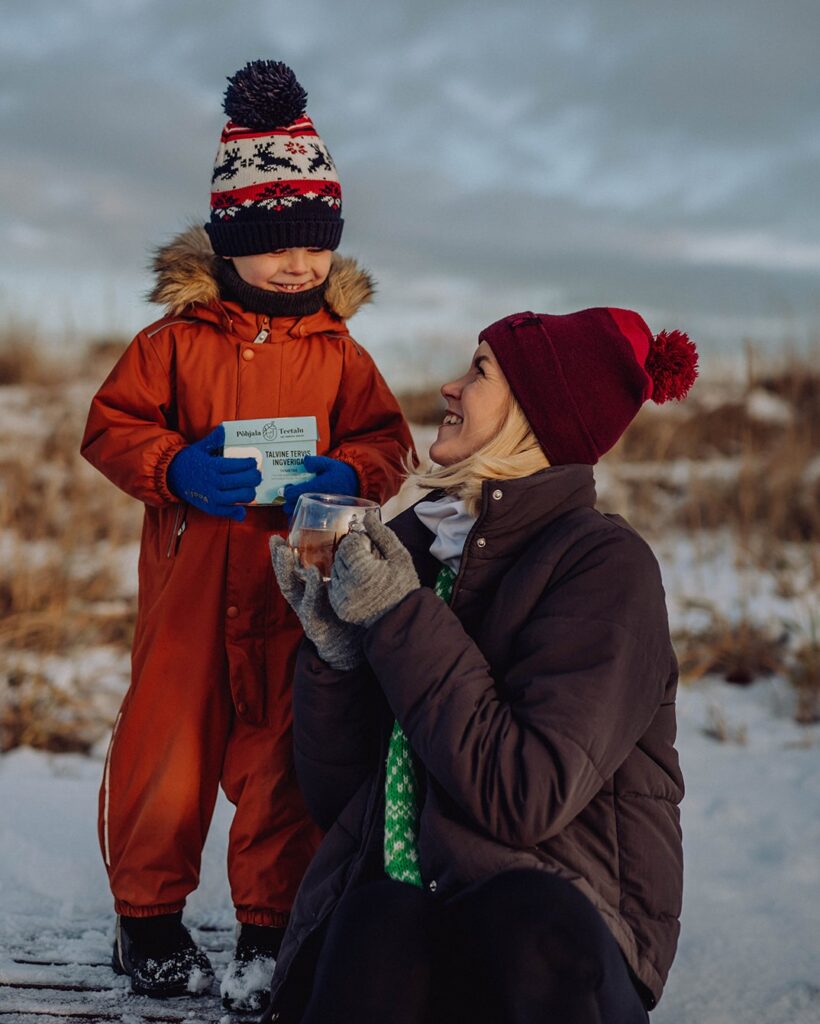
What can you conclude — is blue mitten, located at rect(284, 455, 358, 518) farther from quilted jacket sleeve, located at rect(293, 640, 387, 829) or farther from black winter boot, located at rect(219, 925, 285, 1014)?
black winter boot, located at rect(219, 925, 285, 1014)

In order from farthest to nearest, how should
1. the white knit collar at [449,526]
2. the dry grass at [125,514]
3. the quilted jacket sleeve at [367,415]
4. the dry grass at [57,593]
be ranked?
the dry grass at [125,514], the dry grass at [57,593], the quilted jacket sleeve at [367,415], the white knit collar at [449,526]

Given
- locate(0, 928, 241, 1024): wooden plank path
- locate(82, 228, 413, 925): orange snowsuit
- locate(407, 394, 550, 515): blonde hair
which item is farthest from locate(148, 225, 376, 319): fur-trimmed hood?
locate(0, 928, 241, 1024): wooden plank path

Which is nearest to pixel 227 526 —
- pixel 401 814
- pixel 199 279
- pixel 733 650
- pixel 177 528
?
pixel 177 528

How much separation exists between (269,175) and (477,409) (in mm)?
823

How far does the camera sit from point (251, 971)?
241cm

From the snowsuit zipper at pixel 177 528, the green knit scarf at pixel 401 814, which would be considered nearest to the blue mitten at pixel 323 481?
the snowsuit zipper at pixel 177 528

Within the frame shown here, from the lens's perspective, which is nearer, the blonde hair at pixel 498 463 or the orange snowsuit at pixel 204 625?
the blonde hair at pixel 498 463

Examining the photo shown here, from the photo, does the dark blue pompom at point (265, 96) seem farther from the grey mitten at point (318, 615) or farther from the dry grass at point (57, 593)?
the dry grass at point (57, 593)

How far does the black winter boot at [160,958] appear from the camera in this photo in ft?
7.95

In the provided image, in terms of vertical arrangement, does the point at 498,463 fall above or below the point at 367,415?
below

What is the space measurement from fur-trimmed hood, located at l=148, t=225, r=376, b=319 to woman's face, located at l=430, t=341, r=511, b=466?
2.02ft

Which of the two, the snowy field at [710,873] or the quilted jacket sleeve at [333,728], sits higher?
the quilted jacket sleeve at [333,728]

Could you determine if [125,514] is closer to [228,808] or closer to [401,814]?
[228,808]

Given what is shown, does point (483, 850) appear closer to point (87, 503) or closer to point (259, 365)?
point (259, 365)
